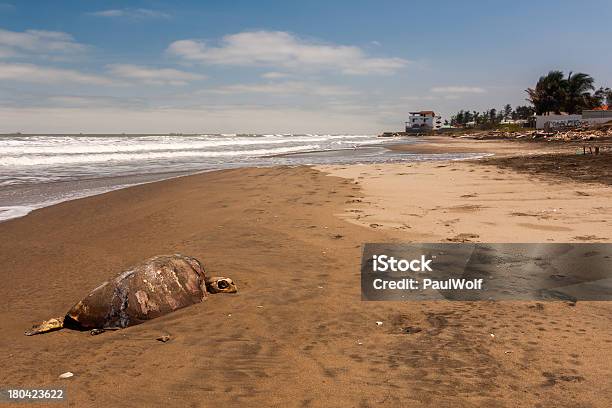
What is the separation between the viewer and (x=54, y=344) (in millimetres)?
3889

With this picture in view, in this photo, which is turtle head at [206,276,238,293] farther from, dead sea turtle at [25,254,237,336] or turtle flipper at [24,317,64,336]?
turtle flipper at [24,317,64,336]

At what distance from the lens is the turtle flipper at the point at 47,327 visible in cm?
414

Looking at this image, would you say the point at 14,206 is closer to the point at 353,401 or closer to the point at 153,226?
the point at 153,226

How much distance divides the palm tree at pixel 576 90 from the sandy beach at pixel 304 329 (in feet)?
243

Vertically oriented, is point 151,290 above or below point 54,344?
above

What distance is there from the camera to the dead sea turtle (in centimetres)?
421

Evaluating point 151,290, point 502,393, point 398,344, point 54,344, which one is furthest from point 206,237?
point 502,393

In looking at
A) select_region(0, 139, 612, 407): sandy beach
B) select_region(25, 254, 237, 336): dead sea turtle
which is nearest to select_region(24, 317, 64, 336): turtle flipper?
select_region(25, 254, 237, 336): dead sea turtle

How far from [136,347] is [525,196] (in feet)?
29.5

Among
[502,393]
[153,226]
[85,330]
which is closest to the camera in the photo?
[502,393]

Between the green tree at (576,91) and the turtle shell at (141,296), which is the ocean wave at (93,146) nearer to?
the turtle shell at (141,296)

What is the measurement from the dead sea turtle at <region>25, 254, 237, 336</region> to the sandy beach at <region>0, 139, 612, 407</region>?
0.15 metres

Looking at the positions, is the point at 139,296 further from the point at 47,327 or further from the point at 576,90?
the point at 576,90

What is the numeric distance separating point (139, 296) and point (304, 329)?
172 centimetres
